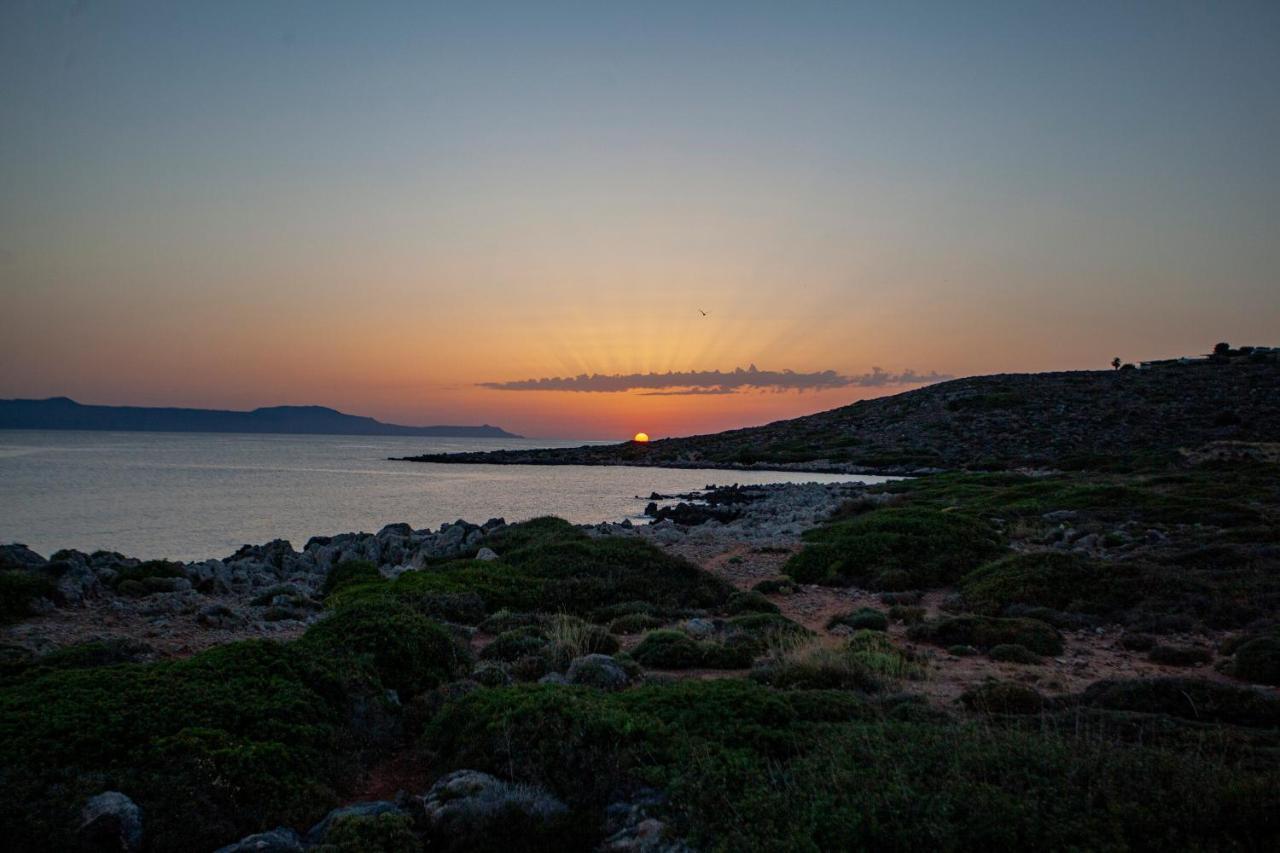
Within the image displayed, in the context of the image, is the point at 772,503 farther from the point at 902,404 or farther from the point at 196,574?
the point at 902,404

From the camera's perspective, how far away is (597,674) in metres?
10.3

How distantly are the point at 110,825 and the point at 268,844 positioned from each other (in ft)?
3.89

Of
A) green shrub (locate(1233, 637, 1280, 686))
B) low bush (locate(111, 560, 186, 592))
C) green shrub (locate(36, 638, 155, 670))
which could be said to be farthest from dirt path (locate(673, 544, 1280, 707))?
low bush (locate(111, 560, 186, 592))

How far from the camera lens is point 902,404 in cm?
10981

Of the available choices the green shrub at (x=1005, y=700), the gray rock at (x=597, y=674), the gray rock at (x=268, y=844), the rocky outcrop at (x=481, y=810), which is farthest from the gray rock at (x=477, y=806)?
the green shrub at (x=1005, y=700)

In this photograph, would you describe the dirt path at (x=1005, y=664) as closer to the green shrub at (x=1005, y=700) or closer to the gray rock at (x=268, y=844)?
the green shrub at (x=1005, y=700)

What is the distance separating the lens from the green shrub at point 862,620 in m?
15.1

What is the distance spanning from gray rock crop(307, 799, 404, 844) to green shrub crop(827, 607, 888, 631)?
1083 cm

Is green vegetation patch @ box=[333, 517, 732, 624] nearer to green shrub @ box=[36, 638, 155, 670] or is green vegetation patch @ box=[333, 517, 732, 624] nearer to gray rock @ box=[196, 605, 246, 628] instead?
gray rock @ box=[196, 605, 246, 628]

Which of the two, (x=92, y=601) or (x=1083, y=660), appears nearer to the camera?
(x=1083, y=660)

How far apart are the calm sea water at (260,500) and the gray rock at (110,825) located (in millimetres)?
25609

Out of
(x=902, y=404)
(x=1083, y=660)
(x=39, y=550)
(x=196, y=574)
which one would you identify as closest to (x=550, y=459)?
(x=902, y=404)

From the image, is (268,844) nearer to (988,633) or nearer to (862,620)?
(988,633)

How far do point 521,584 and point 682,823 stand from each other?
41.2 feet
